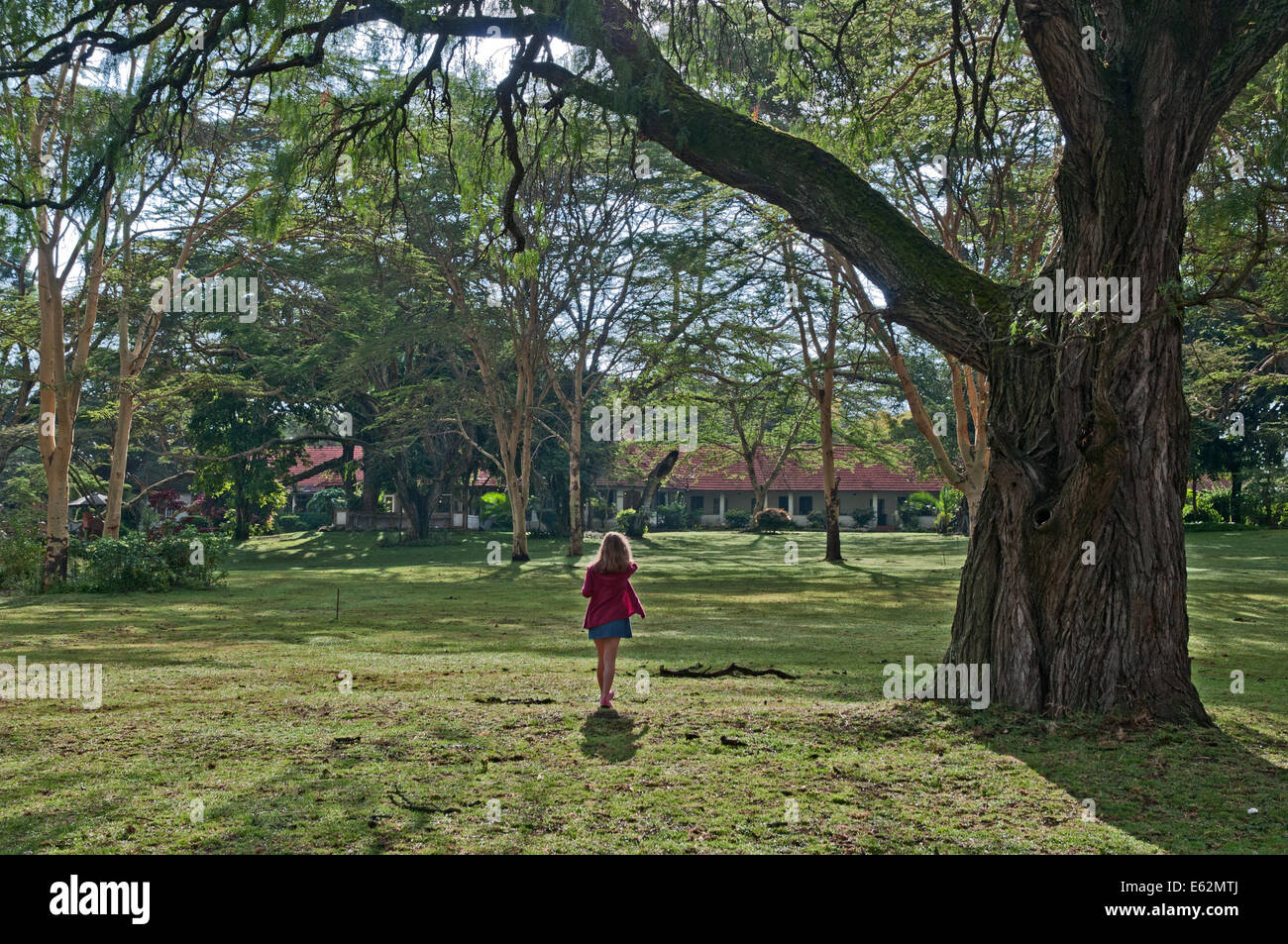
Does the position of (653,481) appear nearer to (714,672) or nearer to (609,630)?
(714,672)

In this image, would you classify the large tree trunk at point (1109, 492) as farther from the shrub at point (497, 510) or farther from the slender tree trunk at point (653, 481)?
the shrub at point (497, 510)

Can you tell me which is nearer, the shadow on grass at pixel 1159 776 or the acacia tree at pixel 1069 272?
the shadow on grass at pixel 1159 776

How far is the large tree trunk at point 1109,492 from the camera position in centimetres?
768

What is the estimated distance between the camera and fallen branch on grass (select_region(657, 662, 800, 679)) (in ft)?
34.7

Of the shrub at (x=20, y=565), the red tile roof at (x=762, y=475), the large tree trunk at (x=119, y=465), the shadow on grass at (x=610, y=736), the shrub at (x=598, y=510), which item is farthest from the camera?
the red tile roof at (x=762, y=475)

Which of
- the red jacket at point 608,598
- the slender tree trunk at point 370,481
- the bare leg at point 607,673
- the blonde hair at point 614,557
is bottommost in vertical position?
the bare leg at point 607,673

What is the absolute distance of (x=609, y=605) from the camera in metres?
8.63

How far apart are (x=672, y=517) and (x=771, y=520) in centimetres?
818

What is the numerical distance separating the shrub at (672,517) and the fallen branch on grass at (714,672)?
53052 millimetres

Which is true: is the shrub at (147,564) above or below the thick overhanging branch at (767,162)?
below

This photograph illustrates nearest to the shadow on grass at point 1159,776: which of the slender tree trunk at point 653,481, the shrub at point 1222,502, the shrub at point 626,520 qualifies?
the shrub at point 1222,502

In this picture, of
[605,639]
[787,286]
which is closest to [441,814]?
[605,639]

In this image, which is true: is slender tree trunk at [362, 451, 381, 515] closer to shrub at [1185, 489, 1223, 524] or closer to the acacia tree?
shrub at [1185, 489, 1223, 524]

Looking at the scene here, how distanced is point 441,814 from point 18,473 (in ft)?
145
